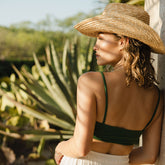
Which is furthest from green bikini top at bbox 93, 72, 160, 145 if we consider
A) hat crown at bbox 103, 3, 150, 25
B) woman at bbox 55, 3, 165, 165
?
hat crown at bbox 103, 3, 150, 25

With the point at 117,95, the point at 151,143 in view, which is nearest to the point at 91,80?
the point at 117,95

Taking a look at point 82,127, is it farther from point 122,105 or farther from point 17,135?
point 17,135

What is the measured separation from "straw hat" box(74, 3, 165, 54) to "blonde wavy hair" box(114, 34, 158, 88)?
1.9 inches

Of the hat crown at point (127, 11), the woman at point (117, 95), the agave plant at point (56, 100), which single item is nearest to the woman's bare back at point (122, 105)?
the woman at point (117, 95)

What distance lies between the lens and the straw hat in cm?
124

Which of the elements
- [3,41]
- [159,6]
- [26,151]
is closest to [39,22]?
[3,41]

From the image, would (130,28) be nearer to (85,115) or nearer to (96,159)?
(85,115)

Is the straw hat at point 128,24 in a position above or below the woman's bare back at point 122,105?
above

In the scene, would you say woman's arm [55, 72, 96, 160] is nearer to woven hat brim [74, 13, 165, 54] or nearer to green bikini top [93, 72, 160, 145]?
green bikini top [93, 72, 160, 145]

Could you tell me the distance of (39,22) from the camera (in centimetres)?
2894

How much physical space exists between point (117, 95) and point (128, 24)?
1.09 feet

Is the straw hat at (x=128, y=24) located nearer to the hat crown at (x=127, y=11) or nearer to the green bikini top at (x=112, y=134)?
the hat crown at (x=127, y=11)

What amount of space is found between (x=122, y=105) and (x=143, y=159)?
398mm

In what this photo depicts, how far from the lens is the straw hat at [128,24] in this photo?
1.24 metres
